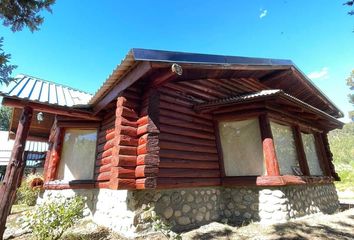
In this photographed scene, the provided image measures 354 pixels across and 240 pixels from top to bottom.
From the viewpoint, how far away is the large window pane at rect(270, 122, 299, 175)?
6.79 metres

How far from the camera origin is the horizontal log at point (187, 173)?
5531mm

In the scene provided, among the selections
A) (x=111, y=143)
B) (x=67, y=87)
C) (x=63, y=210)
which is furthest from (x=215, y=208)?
(x=67, y=87)

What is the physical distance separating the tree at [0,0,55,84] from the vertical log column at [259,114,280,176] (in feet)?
20.2

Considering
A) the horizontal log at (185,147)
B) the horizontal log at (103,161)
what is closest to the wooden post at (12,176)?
the horizontal log at (103,161)

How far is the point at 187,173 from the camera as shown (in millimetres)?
5984

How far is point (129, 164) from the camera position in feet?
17.5

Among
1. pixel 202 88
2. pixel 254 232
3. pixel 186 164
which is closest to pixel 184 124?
pixel 186 164

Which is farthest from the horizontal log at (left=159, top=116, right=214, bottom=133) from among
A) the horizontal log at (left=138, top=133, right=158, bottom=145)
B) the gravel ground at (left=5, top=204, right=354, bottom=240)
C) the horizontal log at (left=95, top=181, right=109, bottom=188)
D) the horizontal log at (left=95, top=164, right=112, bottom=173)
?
the gravel ground at (left=5, top=204, right=354, bottom=240)

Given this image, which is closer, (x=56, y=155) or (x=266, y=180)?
(x=266, y=180)

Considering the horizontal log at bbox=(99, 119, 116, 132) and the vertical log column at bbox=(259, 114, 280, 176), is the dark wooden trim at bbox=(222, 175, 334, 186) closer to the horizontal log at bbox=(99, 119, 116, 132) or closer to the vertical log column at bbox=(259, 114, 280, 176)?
the vertical log column at bbox=(259, 114, 280, 176)

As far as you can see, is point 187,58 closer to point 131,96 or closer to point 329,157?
point 131,96

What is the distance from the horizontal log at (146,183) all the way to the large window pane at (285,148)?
3.84 metres

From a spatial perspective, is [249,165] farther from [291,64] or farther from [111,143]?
[291,64]

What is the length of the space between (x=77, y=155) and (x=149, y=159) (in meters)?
3.97
